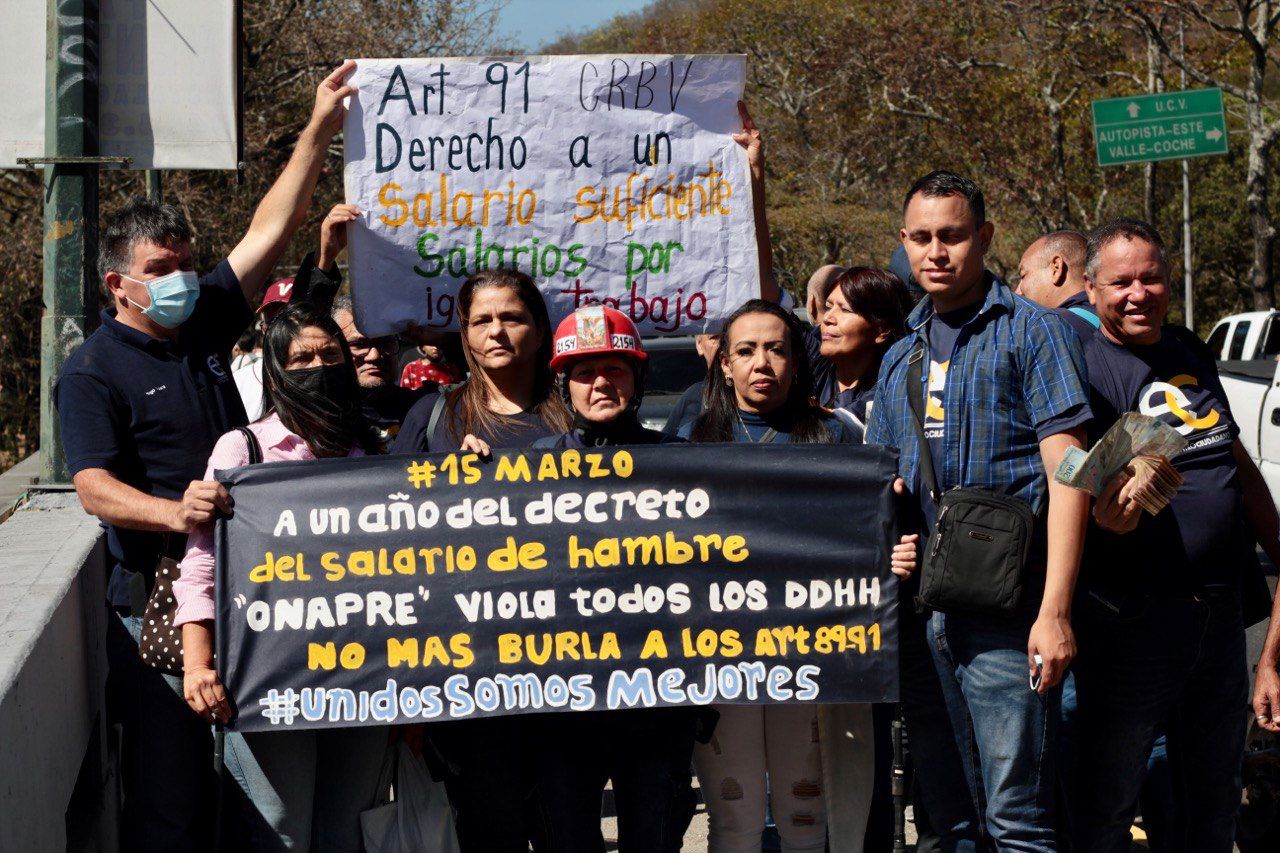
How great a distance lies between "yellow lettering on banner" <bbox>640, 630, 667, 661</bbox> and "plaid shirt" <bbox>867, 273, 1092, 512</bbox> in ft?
2.82

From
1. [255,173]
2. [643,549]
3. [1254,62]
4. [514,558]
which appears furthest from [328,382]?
[1254,62]

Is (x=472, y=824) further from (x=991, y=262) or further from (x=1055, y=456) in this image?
(x=991, y=262)

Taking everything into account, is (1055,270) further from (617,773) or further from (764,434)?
(617,773)

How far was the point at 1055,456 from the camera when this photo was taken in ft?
12.1

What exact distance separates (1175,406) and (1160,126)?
20.5 metres

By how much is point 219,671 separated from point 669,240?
210 cm

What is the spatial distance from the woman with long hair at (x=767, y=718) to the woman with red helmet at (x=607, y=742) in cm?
12

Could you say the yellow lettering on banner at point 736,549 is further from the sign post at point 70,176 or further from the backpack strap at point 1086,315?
the sign post at point 70,176

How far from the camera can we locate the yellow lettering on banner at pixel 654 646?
399 centimetres

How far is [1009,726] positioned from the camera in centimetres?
Result: 371

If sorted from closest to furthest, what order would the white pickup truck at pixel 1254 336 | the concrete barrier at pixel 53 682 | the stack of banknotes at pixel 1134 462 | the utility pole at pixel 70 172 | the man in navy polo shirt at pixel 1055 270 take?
the concrete barrier at pixel 53 682
the stack of banknotes at pixel 1134 462
the man in navy polo shirt at pixel 1055 270
the utility pole at pixel 70 172
the white pickup truck at pixel 1254 336

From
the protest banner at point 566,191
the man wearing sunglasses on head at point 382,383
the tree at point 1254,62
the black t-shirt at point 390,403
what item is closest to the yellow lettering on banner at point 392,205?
the protest banner at point 566,191

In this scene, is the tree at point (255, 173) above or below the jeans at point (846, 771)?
above

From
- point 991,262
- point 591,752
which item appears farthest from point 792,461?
point 991,262
